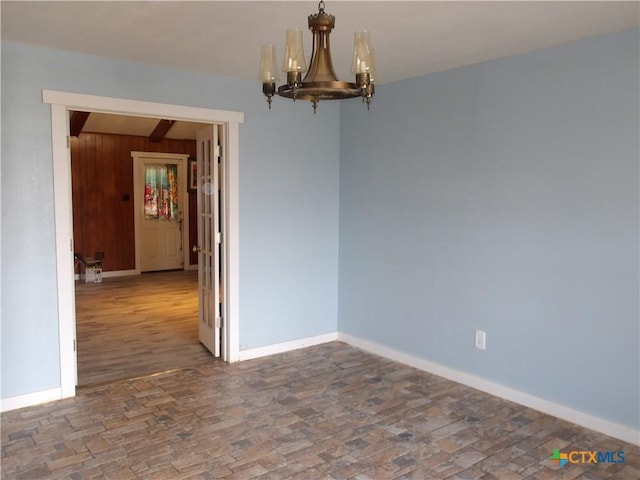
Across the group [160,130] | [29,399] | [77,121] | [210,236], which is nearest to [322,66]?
[210,236]

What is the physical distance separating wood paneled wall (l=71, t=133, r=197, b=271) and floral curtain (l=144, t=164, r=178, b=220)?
0.39 meters

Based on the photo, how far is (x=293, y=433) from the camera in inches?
119

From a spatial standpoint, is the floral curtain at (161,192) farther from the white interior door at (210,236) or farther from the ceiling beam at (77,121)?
the white interior door at (210,236)

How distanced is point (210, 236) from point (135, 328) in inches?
69.9

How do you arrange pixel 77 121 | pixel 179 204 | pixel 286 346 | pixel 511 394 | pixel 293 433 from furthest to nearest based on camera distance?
pixel 179 204 < pixel 77 121 < pixel 286 346 < pixel 511 394 < pixel 293 433

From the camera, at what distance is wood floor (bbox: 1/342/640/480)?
2.62 meters

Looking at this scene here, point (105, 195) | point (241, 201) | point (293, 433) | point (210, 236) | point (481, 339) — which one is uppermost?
point (105, 195)

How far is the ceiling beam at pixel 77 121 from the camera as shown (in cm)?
694

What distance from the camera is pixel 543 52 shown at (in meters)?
3.21

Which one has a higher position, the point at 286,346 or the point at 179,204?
the point at 179,204

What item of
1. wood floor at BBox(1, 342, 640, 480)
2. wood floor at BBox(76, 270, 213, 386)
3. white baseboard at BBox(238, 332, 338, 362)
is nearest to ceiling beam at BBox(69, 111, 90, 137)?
wood floor at BBox(76, 270, 213, 386)

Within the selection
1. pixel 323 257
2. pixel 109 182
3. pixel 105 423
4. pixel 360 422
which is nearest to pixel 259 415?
pixel 360 422

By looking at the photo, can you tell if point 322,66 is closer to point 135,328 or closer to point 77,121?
point 135,328

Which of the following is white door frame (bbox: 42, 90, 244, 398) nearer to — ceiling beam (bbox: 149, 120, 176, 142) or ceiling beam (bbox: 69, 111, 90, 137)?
ceiling beam (bbox: 69, 111, 90, 137)
